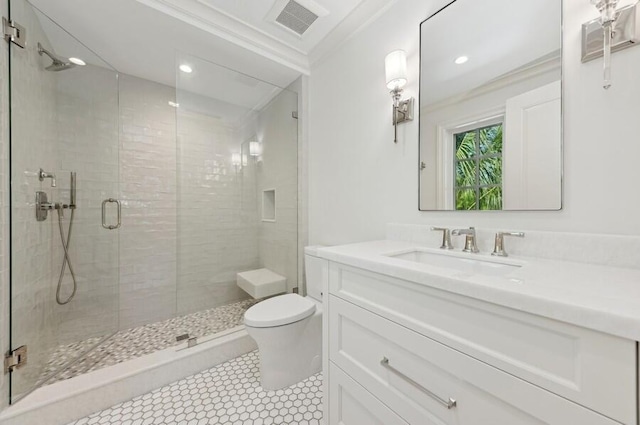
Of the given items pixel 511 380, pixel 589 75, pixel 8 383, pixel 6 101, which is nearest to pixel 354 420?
pixel 511 380

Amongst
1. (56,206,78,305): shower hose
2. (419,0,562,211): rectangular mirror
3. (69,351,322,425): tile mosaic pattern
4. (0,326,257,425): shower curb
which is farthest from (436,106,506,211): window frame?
(56,206,78,305): shower hose

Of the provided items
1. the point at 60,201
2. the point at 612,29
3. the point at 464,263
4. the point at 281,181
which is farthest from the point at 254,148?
the point at 612,29

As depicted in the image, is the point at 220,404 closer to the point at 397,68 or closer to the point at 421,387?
the point at 421,387

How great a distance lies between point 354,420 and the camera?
0.98 metres

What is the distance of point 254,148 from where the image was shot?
2.15 m

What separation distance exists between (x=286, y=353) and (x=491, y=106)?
171cm

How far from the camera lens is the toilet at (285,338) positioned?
1.44 meters

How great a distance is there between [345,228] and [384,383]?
3.69 feet

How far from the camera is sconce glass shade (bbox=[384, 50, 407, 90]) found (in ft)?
4.42

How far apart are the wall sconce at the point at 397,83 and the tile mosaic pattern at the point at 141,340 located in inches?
72.5

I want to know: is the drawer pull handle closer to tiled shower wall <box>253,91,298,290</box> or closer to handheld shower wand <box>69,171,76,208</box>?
tiled shower wall <box>253,91,298,290</box>

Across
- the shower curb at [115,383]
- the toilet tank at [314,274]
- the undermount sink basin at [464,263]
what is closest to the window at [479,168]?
the undermount sink basin at [464,263]

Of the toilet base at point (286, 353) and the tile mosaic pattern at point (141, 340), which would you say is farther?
the tile mosaic pattern at point (141, 340)

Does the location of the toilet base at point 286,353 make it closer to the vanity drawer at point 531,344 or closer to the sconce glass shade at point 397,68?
the vanity drawer at point 531,344
